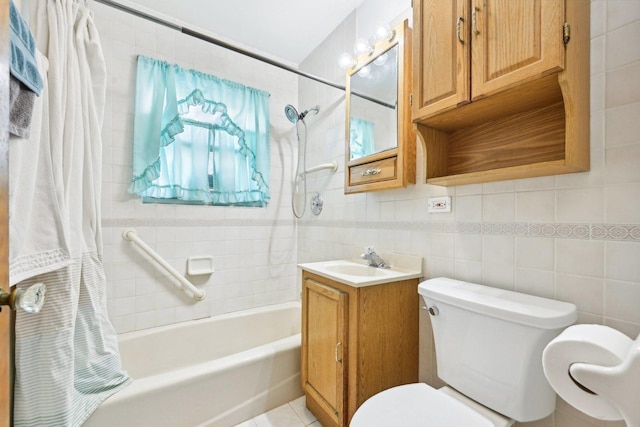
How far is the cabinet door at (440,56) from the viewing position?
0.98m

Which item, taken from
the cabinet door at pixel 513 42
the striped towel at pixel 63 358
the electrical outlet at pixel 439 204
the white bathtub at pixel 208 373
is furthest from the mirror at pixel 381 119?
the striped towel at pixel 63 358

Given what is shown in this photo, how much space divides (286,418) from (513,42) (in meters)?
2.07

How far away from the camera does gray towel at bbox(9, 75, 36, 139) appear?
0.80 m

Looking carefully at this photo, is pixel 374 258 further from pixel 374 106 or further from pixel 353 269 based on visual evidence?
pixel 374 106

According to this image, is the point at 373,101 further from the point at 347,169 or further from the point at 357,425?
the point at 357,425

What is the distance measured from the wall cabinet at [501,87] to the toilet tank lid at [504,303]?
1.44 feet

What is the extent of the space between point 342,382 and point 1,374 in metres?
1.15

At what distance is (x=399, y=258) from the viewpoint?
1.54m

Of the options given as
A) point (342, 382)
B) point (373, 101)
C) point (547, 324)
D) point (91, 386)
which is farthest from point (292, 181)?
point (547, 324)

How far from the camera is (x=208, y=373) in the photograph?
1.44 meters

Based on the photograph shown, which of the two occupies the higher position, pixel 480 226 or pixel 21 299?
pixel 480 226

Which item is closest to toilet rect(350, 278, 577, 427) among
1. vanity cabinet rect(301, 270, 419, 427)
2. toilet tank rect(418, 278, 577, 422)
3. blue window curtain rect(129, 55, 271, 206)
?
toilet tank rect(418, 278, 577, 422)

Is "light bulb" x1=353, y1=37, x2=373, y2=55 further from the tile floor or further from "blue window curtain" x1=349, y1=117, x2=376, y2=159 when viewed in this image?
the tile floor

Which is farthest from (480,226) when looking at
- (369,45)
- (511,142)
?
(369,45)
